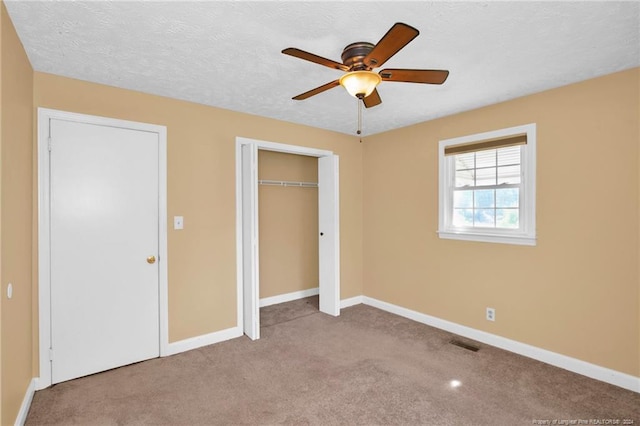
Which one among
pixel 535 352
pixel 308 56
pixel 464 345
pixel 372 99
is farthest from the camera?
pixel 464 345

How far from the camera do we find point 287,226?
4996 mm

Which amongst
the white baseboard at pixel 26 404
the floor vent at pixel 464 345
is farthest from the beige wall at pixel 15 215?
the floor vent at pixel 464 345

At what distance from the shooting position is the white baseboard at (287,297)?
4770 millimetres

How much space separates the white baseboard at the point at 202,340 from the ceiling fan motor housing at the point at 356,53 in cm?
293

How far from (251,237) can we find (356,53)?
2.17m

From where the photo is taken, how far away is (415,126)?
13.6ft

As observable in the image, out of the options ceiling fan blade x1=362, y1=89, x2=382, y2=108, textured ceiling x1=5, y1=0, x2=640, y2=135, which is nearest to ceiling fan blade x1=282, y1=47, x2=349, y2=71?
textured ceiling x1=5, y1=0, x2=640, y2=135

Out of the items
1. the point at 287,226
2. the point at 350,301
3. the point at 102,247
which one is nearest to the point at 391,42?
the point at 102,247

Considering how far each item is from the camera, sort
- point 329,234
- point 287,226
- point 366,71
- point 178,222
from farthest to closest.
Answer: point 287,226, point 329,234, point 178,222, point 366,71

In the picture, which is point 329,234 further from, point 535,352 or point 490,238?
point 535,352

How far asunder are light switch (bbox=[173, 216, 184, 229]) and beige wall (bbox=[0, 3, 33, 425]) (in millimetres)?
1066

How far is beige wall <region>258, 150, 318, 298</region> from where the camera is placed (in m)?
4.76

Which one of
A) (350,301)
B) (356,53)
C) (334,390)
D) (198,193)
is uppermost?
(356,53)

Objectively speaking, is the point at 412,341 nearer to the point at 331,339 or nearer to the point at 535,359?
the point at 331,339
